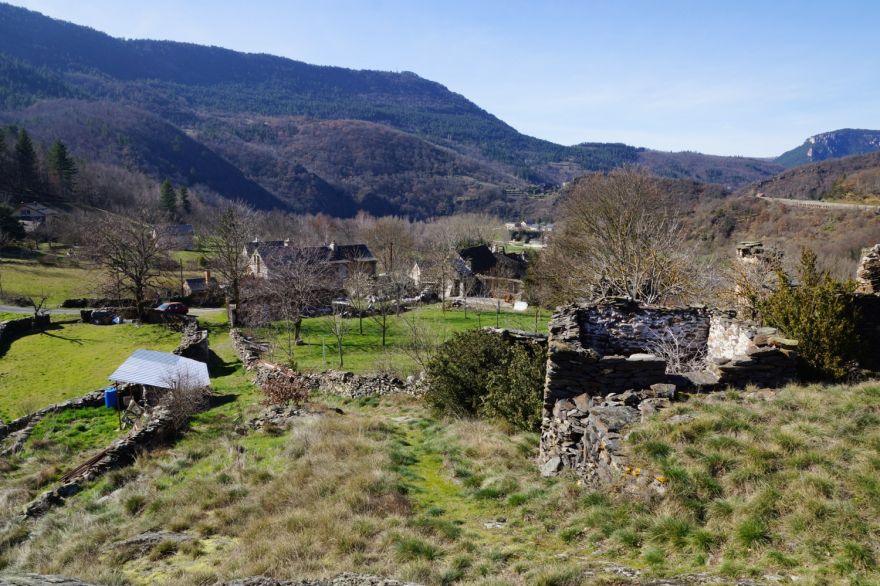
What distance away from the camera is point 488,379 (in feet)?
42.5

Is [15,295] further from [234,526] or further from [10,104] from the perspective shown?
[10,104]

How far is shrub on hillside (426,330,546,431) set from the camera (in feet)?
37.6

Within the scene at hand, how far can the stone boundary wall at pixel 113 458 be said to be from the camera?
10.4 meters

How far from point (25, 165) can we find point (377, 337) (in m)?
89.9

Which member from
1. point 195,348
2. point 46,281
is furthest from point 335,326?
point 46,281

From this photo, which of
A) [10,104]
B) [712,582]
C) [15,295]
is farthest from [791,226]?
[10,104]

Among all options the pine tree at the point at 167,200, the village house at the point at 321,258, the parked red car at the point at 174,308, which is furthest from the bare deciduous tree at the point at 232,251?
the pine tree at the point at 167,200

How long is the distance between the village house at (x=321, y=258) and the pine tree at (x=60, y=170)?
57733 millimetres

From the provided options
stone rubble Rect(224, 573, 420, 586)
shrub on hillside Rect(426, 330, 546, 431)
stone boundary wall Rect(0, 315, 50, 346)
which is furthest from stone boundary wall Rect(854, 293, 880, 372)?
stone boundary wall Rect(0, 315, 50, 346)

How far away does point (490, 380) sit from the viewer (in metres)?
12.7

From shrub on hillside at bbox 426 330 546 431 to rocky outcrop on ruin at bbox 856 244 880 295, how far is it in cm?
789

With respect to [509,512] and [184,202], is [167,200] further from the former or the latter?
[509,512]

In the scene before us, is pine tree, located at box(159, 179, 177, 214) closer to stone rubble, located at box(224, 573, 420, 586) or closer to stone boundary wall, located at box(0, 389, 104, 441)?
stone boundary wall, located at box(0, 389, 104, 441)

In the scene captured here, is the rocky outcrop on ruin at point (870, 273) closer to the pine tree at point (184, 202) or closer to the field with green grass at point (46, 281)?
the field with green grass at point (46, 281)
